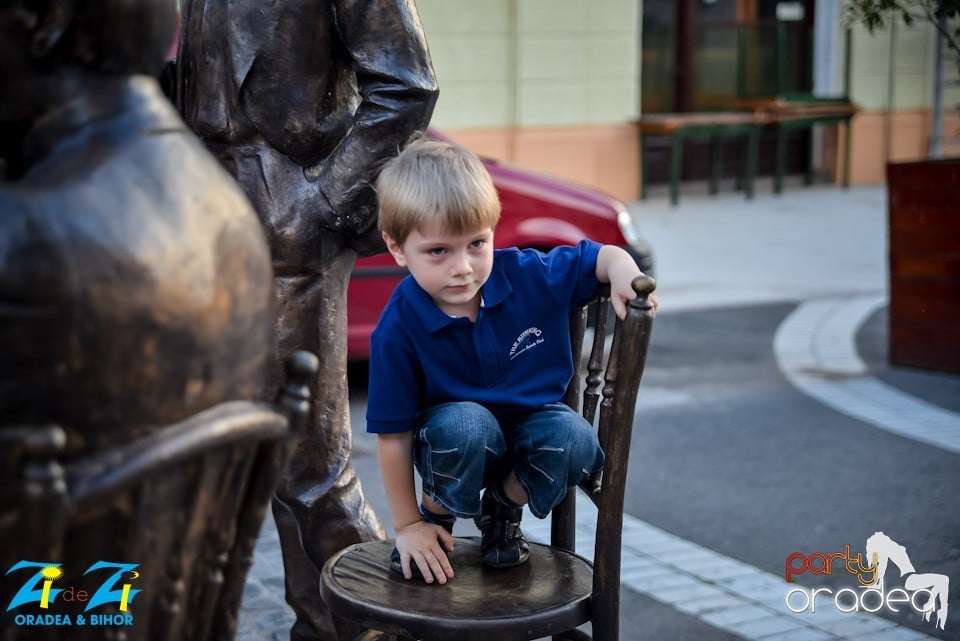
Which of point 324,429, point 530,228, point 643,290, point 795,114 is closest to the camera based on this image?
point 643,290

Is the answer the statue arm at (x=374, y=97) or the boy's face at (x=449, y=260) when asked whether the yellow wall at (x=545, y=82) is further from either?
the boy's face at (x=449, y=260)

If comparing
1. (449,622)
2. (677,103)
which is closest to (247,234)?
(449,622)

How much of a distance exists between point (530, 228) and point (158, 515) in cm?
563

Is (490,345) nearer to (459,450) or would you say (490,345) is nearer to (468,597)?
(459,450)

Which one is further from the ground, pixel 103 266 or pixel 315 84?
pixel 315 84

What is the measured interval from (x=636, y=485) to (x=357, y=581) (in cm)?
312

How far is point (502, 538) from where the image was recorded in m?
2.53

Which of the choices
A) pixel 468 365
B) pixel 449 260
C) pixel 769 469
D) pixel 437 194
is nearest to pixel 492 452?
pixel 468 365

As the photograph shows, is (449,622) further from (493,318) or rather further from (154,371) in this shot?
(154,371)

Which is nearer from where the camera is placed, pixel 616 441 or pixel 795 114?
pixel 616 441

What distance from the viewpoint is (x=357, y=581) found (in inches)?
96.2

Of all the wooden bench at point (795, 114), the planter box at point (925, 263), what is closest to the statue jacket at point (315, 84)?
the planter box at point (925, 263)

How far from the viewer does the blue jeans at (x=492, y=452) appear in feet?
7.97

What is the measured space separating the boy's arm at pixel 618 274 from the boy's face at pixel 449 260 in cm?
23
